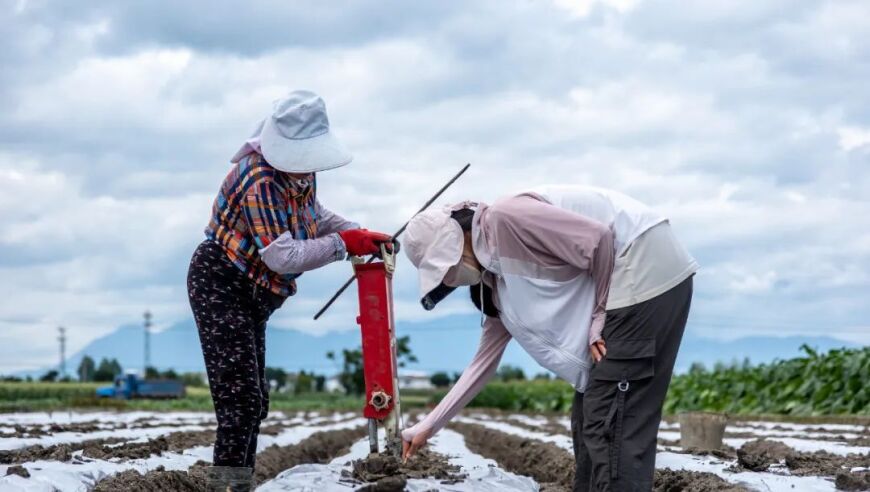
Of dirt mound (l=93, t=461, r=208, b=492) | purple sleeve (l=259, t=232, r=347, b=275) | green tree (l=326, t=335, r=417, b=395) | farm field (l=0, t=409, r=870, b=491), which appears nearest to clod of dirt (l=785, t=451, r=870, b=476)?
farm field (l=0, t=409, r=870, b=491)

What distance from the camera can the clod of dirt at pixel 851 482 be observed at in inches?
161

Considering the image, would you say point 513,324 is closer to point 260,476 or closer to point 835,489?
point 835,489

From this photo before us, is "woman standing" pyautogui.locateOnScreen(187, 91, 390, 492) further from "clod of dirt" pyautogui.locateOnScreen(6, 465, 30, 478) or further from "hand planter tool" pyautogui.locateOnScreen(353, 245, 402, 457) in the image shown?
"clod of dirt" pyautogui.locateOnScreen(6, 465, 30, 478)

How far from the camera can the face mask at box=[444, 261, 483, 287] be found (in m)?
3.53

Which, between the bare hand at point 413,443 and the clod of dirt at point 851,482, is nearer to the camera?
the bare hand at point 413,443

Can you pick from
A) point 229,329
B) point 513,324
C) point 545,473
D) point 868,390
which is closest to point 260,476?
point 545,473

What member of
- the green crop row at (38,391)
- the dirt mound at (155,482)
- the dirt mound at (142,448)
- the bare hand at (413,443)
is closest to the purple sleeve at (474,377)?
the bare hand at (413,443)

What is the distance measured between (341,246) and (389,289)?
25 cm

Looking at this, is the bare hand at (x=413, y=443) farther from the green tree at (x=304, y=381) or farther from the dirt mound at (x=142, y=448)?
the green tree at (x=304, y=381)

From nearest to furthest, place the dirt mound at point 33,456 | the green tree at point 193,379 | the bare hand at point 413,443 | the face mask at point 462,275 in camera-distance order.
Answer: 1. the face mask at point 462,275
2. the bare hand at point 413,443
3. the dirt mound at point 33,456
4. the green tree at point 193,379

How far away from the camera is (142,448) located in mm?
6109

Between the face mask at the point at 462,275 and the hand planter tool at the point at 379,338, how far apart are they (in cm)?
51

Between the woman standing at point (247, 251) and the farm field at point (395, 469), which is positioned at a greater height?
the woman standing at point (247, 251)

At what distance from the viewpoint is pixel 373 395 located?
4.04 meters
